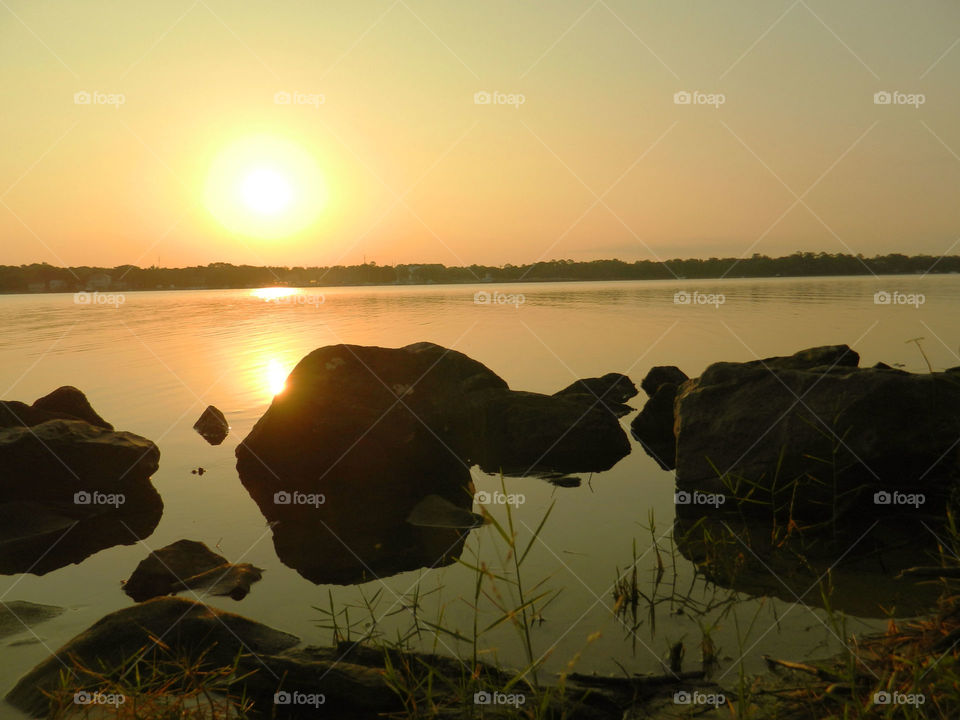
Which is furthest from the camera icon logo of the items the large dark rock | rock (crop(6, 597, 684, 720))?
the large dark rock

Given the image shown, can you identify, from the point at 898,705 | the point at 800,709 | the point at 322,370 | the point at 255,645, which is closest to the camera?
the point at 898,705

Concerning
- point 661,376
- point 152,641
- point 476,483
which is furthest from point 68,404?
point 661,376

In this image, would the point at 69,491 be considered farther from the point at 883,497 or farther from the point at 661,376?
the point at 661,376

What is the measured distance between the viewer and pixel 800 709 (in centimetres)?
427

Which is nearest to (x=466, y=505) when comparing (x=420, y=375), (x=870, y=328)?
(x=420, y=375)

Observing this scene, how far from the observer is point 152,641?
530 centimetres

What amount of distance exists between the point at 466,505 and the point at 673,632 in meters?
4.67

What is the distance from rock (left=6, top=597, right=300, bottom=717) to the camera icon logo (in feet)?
21.4

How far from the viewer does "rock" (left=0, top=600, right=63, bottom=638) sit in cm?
624

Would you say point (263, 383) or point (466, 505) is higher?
point (263, 383)

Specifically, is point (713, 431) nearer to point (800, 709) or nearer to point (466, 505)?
point (466, 505)

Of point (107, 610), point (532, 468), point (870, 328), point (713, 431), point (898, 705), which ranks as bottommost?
point (107, 610)

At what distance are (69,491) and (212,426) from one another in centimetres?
497

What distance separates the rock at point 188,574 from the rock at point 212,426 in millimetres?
6828
